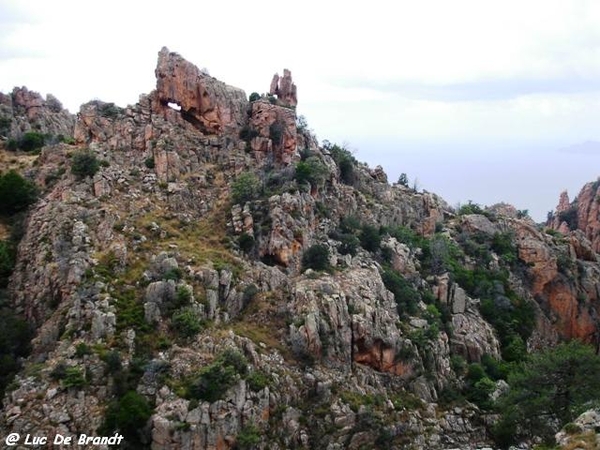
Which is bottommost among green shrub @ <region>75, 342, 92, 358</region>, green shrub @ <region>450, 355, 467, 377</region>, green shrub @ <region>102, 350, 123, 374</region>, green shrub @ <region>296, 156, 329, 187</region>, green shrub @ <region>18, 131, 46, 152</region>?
green shrub @ <region>450, 355, 467, 377</region>

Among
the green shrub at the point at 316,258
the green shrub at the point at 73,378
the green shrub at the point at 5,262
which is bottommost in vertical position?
the green shrub at the point at 73,378

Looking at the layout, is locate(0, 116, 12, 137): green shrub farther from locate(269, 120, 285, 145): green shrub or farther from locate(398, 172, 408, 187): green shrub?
locate(398, 172, 408, 187): green shrub

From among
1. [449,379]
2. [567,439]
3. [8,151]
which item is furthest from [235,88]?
[567,439]

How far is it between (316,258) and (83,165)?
20.7 m

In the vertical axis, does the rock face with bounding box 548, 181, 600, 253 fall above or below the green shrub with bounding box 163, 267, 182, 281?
above

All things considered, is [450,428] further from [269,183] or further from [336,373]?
[269,183]

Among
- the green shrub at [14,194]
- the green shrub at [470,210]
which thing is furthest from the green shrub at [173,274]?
the green shrub at [470,210]

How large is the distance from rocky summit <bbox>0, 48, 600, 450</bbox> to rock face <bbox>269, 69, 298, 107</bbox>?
154 millimetres

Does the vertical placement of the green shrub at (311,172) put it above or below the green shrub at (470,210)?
above

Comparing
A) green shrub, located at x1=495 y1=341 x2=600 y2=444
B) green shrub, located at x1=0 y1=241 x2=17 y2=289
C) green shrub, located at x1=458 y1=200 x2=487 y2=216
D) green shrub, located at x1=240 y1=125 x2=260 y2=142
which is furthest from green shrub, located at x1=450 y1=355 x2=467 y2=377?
green shrub, located at x1=0 y1=241 x2=17 y2=289

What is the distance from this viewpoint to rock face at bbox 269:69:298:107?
75188mm

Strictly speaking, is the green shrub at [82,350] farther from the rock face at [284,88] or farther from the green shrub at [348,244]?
the rock face at [284,88]

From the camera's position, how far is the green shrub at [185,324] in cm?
4722

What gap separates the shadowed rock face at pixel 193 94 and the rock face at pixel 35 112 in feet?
93.3
